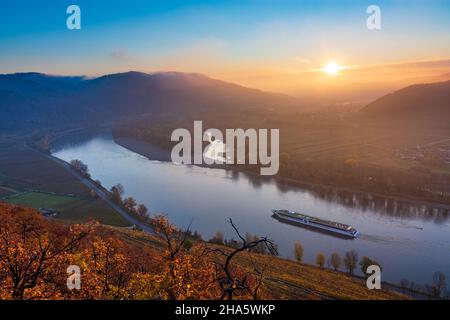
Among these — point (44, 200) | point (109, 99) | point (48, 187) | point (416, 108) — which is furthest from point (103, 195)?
point (109, 99)

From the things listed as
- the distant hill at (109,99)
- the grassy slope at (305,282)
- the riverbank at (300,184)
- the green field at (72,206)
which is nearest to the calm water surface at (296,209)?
the riverbank at (300,184)

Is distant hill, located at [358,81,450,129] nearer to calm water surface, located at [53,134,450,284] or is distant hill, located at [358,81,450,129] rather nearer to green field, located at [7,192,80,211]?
calm water surface, located at [53,134,450,284]

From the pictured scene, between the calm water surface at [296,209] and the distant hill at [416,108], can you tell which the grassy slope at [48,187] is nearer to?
the calm water surface at [296,209]
